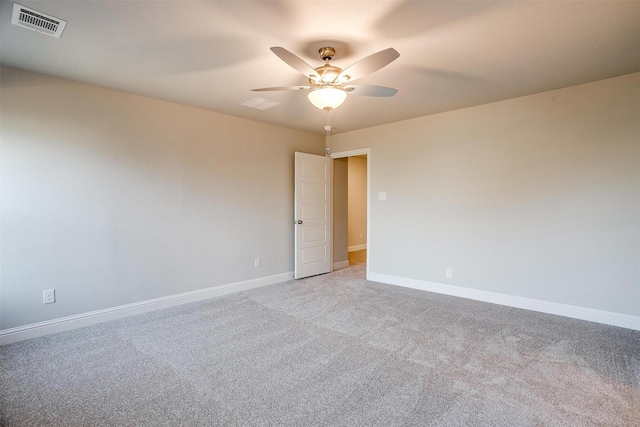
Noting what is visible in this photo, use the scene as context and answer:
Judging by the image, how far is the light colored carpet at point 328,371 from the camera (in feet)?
5.79

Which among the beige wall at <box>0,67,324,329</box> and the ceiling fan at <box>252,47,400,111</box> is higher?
the ceiling fan at <box>252,47,400,111</box>

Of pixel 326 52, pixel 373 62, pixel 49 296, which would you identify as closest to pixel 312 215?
pixel 326 52

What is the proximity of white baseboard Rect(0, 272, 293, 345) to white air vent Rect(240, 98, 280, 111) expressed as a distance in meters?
2.42

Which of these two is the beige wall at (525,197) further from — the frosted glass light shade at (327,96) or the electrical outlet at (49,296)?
the electrical outlet at (49,296)

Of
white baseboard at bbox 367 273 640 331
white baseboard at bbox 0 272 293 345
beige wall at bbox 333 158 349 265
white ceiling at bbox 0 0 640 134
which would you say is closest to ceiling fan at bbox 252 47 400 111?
white ceiling at bbox 0 0 640 134

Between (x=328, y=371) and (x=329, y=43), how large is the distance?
2.47 meters

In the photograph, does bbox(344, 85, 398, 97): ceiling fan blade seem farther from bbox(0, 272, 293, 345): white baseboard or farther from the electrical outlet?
the electrical outlet

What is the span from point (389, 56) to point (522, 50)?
1.33 m

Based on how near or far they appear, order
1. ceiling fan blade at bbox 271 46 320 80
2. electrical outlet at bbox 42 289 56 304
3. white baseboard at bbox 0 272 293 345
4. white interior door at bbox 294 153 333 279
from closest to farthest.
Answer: ceiling fan blade at bbox 271 46 320 80 < white baseboard at bbox 0 272 293 345 < electrical outlet at bbox 42 289 56 304 < white interior door at bbox 294 153 333 279

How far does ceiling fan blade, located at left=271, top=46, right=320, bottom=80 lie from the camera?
6.13 ft

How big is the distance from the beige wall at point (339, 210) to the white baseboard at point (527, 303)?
1285mm

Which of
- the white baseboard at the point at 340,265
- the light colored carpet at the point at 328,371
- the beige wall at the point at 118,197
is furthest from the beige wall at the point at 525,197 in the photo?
the beige wall at the point at 118,197

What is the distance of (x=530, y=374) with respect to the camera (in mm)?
2168

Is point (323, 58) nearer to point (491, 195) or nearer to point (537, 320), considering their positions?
point (491, 195)
